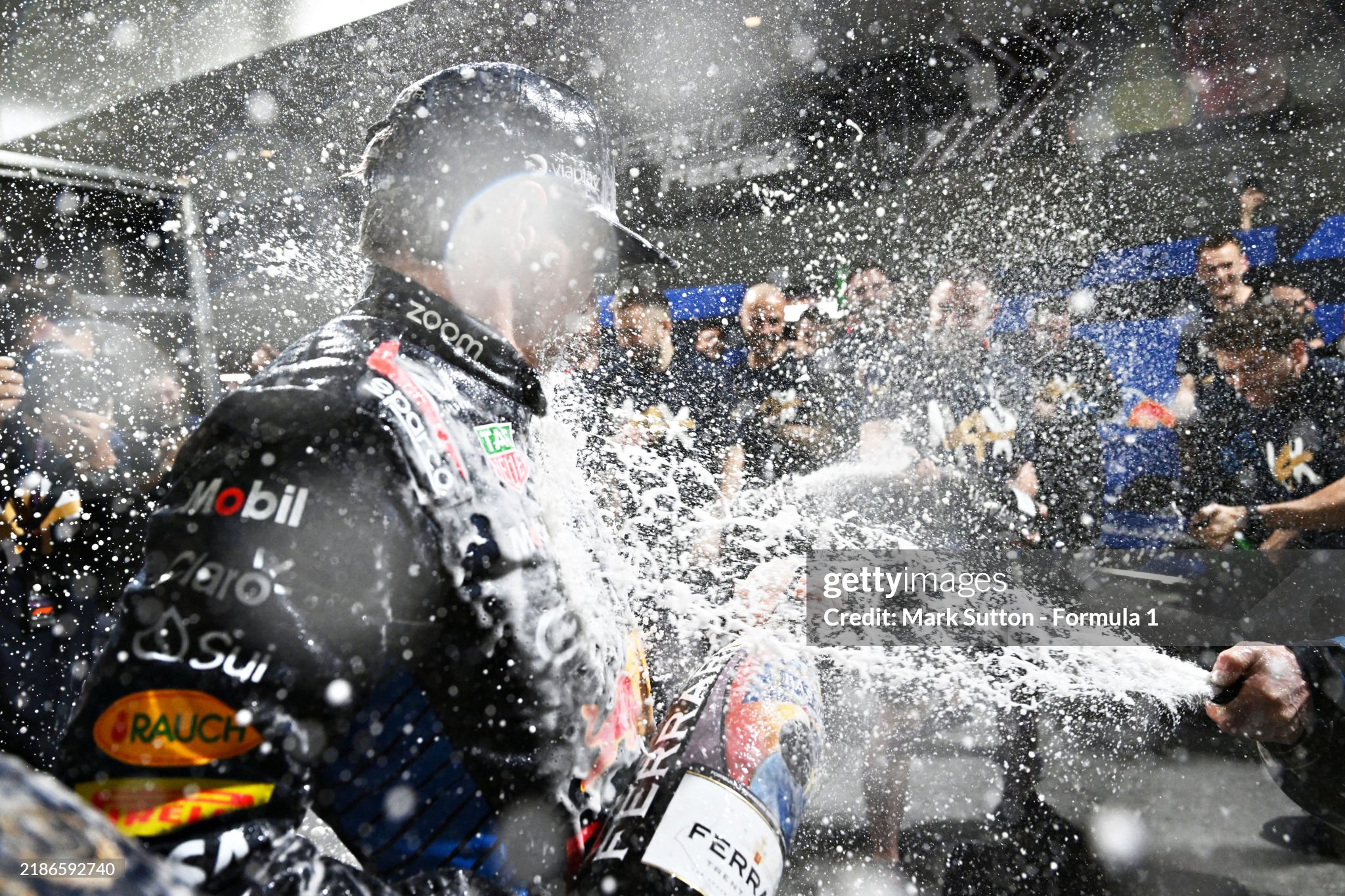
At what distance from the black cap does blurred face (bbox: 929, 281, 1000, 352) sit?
180 inches

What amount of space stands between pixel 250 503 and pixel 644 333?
13.2ft

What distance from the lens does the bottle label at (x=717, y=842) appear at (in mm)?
1232

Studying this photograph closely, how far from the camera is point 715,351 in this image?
5.21 metres

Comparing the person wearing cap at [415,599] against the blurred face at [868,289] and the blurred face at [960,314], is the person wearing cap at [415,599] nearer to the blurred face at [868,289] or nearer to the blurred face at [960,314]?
the blurred face at [960,314]

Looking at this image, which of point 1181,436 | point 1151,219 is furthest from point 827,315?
point 1181,436

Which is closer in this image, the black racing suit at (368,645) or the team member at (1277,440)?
the black racing suit at (368,645)

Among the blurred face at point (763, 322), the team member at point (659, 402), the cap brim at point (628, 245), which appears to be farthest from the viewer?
the blurred face at point (763, 322)

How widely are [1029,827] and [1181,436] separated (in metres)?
2.86

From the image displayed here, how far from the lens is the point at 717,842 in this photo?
1.28m

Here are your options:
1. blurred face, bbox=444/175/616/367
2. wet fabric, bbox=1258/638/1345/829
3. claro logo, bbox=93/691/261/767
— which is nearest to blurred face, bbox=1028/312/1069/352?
wet fabric, bbox=1258/638/1345/829

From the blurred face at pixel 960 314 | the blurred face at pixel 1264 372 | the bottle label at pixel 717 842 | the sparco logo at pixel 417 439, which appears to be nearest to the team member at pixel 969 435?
the blurred face at pixel 960 314

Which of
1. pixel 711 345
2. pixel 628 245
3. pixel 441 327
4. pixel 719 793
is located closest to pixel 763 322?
pixel 711 345

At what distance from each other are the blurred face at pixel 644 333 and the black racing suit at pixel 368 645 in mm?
3388

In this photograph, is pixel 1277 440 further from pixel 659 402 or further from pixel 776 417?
pixel 659 402
